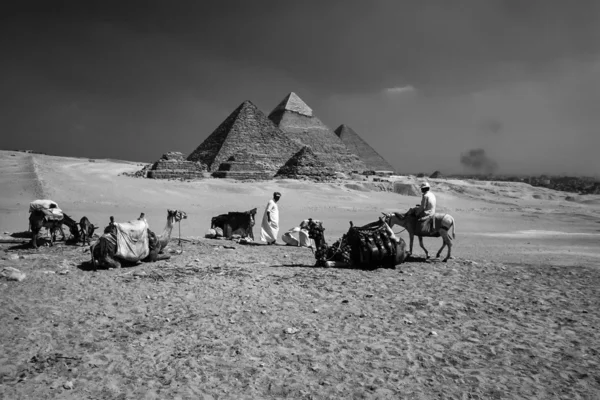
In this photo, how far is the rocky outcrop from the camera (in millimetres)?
31656

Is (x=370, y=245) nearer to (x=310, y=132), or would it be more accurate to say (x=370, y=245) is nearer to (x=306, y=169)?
(x=306, y=169)

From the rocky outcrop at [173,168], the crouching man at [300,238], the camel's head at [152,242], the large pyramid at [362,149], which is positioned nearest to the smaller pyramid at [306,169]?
the rocky outcrop at [173,168]

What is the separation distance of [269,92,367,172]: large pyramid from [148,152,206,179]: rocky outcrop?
2976 cm

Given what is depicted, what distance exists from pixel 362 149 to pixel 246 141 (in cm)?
3322

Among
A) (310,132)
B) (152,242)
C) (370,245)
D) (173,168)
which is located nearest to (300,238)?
(370,245)

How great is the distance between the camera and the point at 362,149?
3098 inches

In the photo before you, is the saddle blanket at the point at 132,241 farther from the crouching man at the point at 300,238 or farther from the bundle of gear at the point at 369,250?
the crouching man at the point at 300,238

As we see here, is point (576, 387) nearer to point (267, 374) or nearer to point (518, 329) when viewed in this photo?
point (518, 329)

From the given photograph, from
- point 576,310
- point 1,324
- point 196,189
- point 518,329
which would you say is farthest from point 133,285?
point 196,189

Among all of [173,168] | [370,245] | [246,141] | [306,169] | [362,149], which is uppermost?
[362,149]

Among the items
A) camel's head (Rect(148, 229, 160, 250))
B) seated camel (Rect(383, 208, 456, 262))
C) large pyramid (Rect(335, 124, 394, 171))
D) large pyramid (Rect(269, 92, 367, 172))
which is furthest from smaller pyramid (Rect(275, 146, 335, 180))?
large pyramid (Rect(335, 124, 394, 171))

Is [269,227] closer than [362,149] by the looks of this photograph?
Yes

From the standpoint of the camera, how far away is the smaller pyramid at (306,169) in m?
37.0

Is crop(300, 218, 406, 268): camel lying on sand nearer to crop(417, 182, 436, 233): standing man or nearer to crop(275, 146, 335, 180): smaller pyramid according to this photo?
crop(417, 182, 436, 233): standing man
